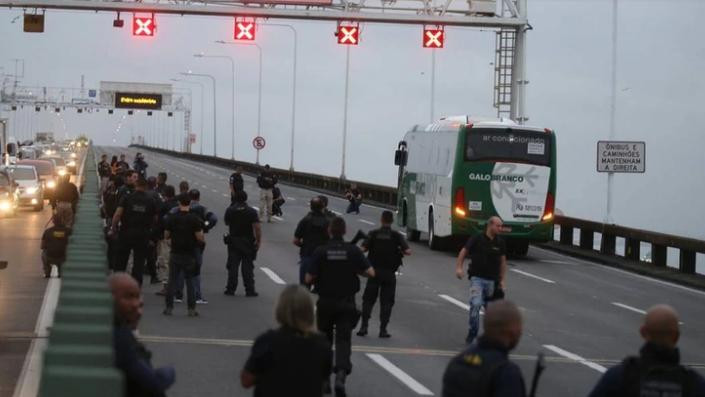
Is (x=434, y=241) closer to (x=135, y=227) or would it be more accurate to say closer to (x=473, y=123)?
(x=473, y=123)

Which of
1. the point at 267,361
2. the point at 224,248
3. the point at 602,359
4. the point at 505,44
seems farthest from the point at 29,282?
the point at 505,44

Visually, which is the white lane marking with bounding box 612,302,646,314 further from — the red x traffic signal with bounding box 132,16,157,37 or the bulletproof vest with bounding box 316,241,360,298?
the red x traffic signal with bounding box 132,16,157,37

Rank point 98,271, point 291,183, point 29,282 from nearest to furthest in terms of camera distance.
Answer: point 98,271 → point 29,282 → point 291,183

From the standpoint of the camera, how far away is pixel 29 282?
2522 centimetres

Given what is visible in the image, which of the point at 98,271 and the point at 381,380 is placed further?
the point at 381,380

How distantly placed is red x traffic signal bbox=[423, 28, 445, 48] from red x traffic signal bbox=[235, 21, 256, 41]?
5.38 m

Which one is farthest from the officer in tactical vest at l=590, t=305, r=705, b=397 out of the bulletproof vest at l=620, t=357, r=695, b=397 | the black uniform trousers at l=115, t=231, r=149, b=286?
the black uniform trousers at l=115, t=231, r=149, b=286

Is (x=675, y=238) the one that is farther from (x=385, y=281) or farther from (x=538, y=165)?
(x=385, y=281)

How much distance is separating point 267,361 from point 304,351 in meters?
0.21

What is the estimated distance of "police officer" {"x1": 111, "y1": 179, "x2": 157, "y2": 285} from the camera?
2166cm

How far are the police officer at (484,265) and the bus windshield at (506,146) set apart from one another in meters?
16.0

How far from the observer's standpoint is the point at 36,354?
53.7ft

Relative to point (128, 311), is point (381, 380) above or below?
below

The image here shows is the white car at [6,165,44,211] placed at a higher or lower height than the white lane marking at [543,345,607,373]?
higher
